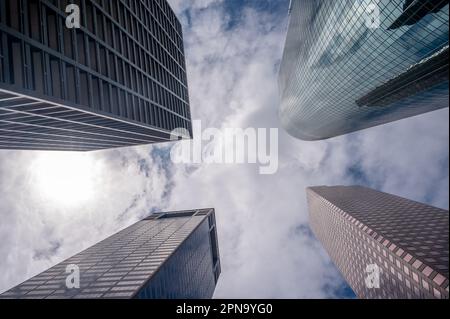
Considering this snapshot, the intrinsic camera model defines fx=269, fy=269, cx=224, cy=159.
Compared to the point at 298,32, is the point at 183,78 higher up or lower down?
lower down

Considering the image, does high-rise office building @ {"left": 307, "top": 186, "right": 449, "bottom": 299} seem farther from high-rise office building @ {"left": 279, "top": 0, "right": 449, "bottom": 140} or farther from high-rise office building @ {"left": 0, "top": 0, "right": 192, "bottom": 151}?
high-rise office building @ {"left": 0, "top": 0, "right": 192, "bottom": 151}

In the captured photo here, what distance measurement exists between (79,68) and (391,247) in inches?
2691

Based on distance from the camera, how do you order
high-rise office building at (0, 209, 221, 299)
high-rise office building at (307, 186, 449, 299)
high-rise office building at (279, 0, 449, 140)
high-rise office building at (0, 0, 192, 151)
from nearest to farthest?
high-rise office building at (0, 0, 192, 151) → high-rise office building at (279, 0, 449, 140) → high-rise office building at (307, 186, 449, 299) → high-rise office building at (0, 209, 221, 299)

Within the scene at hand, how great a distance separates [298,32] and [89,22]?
8299 cm

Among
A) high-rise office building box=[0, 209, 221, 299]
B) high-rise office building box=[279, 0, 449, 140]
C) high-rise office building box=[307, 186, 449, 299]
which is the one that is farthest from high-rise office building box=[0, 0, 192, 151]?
high-rise office building box=[307, 186, 449, 299]

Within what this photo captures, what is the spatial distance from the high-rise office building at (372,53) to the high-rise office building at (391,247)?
27754 mm

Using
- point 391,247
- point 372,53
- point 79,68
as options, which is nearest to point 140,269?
point 79,68

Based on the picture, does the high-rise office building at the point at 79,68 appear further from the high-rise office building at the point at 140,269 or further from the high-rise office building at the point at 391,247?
the high-rise office building at the point at 391,247

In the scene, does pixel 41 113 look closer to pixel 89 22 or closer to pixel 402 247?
pixel 89 22

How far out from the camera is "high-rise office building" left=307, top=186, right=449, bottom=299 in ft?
158

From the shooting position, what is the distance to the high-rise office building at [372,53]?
43.0m

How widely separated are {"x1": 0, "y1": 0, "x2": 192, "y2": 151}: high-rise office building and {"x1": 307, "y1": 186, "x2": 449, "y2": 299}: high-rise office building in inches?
1660
